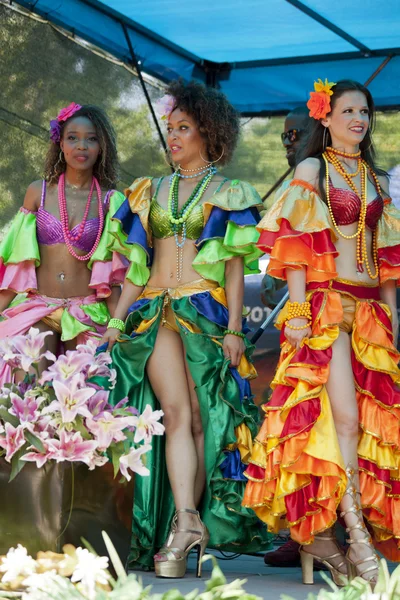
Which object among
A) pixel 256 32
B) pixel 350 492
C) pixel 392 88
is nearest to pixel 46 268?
pixel 350 492

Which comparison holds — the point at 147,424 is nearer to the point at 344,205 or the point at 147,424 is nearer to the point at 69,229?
the point at 344,205

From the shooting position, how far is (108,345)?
431cm

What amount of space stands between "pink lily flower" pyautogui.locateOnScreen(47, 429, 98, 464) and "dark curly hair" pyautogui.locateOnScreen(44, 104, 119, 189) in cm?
228

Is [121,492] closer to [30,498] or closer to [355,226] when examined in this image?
[30,498]

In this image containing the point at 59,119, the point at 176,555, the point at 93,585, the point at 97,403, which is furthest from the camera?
the point at 59,119

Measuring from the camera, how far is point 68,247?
4.73 m

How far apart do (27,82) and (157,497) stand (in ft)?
9.44

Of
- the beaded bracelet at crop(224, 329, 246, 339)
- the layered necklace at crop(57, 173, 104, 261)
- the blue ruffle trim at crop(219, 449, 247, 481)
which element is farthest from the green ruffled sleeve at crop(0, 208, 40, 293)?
the blue ruffle trim at crop(219, 449, 247, 481)

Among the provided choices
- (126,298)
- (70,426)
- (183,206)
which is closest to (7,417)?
(70,426)

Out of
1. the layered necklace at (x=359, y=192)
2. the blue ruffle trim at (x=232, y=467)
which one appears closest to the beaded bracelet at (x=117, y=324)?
the blue ruffle trim at (x=232, y=467)

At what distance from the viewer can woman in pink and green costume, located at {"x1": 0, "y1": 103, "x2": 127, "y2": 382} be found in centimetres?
464

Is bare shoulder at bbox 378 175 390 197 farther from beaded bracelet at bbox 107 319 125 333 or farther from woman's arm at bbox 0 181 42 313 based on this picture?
woman's arm at bbox 0 181 42 313

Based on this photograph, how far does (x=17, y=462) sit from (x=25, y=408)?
0.49 feet

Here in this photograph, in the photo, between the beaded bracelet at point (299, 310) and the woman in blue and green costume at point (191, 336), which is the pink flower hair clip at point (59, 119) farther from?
the beaded bracelet at point (299, 310)
